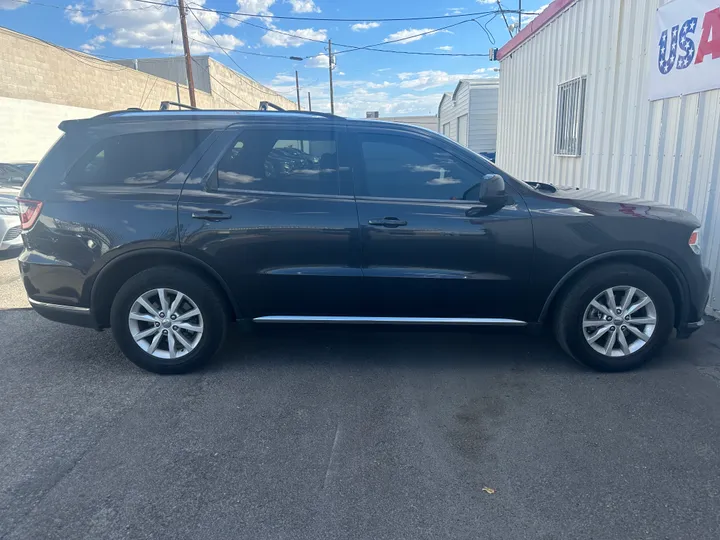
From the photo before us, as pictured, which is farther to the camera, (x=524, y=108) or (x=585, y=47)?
(x=524, y=108)

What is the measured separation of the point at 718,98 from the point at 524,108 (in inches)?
231

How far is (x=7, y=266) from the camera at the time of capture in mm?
7793

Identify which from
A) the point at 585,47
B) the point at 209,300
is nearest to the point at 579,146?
the point at 585,47

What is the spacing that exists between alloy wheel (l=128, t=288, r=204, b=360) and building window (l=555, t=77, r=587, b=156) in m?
6.31

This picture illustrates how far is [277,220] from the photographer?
3820mm

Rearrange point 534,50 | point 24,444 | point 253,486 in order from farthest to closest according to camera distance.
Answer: point 534,50, point 24,444, point 253,486

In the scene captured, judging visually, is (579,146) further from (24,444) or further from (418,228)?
(24,444)

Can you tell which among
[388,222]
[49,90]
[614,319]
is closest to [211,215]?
[388,222]

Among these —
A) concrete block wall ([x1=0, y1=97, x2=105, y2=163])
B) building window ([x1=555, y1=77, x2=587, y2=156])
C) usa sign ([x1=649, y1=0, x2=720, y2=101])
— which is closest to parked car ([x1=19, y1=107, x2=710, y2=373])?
usa sign ([x1=649, y1=0, x2=720, y2=101])

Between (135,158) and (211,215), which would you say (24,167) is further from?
(211,215)

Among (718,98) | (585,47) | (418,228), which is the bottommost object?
(418,228)

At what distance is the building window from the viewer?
7.84 m

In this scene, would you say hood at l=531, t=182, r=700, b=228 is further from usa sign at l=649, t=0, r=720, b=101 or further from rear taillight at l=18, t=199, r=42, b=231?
rear taillight at l=18, t=199, r=42, b=231

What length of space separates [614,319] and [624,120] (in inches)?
146
